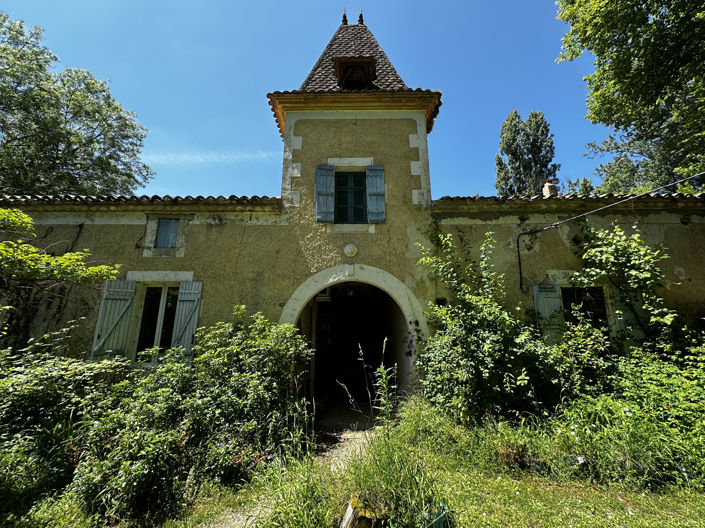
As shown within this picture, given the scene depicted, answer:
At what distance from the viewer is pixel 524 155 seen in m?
21.0

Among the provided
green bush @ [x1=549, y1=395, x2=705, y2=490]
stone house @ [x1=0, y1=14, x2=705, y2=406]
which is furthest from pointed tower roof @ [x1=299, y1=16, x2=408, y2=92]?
green bush @ [x1=549, y1=395, x2=705, y2=490]

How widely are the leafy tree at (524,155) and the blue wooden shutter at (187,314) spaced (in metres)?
21.1

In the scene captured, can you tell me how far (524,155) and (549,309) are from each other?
64.9 feet

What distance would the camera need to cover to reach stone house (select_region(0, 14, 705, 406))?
17.9 ft

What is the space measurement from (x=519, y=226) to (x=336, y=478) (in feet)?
17.3

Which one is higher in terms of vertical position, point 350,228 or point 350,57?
point 350,57

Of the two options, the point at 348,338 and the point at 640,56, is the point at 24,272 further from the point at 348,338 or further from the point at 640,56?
the point at 640,56

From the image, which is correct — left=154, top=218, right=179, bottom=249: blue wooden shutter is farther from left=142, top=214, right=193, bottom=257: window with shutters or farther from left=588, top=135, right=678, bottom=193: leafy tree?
left=588, top=135, right=678, bottom=193: leafy tree

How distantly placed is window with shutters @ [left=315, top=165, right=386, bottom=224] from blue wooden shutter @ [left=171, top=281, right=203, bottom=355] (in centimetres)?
267

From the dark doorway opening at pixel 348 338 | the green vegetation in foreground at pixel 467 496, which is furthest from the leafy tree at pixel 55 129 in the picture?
the green vegetation in foreground at pixel 467 496

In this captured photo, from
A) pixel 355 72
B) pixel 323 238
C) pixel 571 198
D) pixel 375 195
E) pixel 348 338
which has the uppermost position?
pixel 355 72

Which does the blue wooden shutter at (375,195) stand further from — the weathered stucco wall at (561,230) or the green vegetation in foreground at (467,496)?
the green vegetation in foreground at (467,496)

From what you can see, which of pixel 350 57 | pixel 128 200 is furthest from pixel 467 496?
pixel 350 57

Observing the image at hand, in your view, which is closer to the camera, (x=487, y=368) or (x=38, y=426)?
(x=38, y=426)
